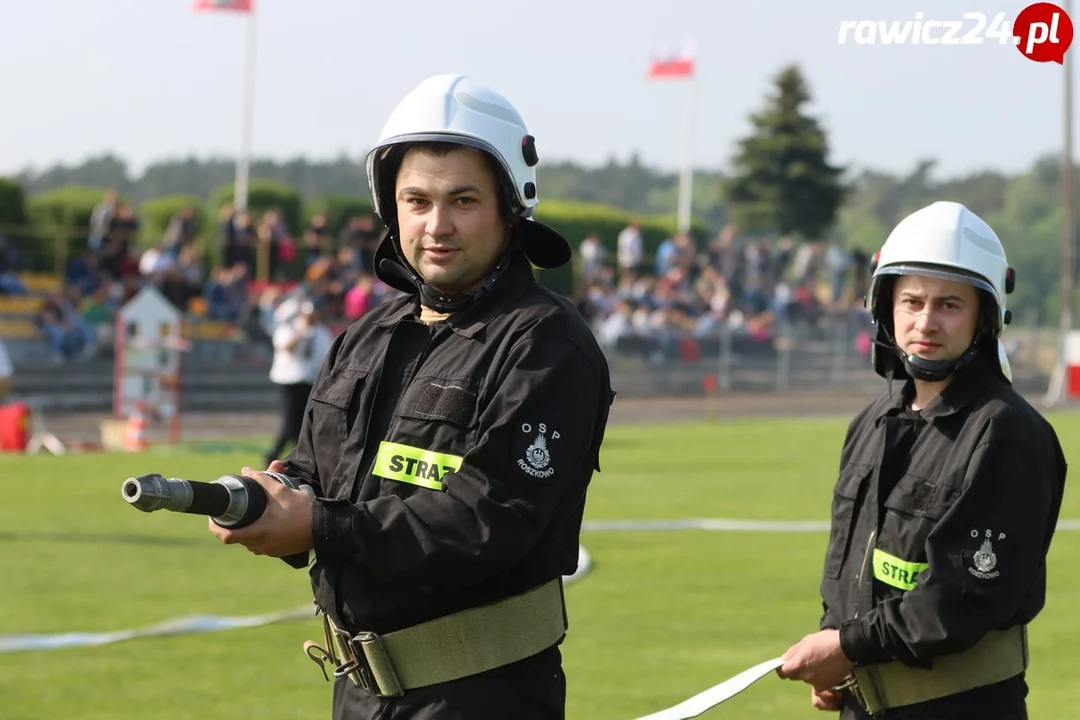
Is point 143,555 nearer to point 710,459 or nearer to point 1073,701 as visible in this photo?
point 1073,701

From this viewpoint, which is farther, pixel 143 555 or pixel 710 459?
pixel 710 459

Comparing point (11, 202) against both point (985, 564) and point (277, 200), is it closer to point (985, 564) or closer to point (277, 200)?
point (277, 200)

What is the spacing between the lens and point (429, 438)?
3324 mm

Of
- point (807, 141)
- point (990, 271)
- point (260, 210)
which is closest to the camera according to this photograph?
point (990, 271)

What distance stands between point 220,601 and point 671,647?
307 centimetres

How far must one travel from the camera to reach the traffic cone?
75.5 feet

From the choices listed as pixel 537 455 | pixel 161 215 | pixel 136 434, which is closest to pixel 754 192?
pixel 161 215

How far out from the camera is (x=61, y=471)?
18.7m

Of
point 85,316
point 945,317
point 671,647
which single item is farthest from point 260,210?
point 945,317

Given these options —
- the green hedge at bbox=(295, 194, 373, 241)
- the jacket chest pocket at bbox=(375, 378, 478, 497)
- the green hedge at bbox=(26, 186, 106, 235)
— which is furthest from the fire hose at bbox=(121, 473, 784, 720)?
the green hedge at bbox=(295, 194, 373, 241)

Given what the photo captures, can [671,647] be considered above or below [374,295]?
below

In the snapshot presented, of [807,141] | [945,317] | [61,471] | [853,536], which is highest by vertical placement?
[807,141]

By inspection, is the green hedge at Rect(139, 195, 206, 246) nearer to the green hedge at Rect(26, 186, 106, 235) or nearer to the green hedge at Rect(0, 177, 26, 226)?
the green hedge at Rect(26, 186, 106, 235)

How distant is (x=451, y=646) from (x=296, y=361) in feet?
45.3
